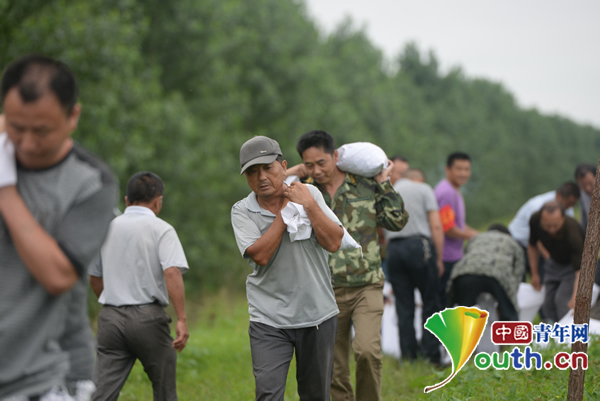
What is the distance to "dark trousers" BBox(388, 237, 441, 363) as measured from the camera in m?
7.23

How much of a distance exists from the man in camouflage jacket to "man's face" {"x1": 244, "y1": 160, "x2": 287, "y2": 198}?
1012mm

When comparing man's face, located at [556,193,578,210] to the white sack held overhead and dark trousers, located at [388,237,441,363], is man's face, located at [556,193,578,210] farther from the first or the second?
the white sack held overhead

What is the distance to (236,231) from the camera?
403 centimetres

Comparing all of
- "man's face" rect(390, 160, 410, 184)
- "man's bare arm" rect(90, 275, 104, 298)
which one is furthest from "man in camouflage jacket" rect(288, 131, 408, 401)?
"man's face" rect(390, 160, 410, 184)

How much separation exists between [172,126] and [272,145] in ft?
44.9

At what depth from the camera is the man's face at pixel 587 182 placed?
866cm

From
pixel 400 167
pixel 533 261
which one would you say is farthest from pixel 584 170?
pixel 400 167

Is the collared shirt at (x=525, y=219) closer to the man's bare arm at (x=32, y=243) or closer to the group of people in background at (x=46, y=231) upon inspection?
the group of people in background at (x=46, y=231)

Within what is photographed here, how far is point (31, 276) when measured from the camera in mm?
2211

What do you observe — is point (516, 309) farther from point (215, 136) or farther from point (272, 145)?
point (215, 136)

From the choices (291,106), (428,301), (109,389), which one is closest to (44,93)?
(109,389)

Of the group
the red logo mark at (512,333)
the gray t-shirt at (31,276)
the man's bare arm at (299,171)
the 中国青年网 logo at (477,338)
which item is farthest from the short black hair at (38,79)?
the red logo mark at (512,333)

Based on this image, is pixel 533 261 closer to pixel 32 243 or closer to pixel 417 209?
pixel 417 209

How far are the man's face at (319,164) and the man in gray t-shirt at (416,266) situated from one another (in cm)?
251
